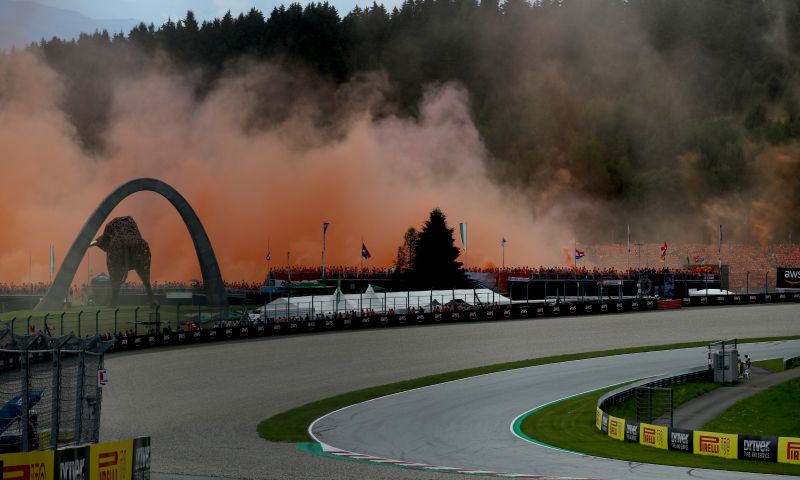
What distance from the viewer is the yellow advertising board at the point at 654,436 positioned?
31436mm

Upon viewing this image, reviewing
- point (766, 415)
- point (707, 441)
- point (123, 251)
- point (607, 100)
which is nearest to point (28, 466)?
point (707, 441)

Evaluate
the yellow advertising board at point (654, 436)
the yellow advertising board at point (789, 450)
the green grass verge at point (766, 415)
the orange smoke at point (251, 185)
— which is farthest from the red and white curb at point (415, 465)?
the orange smoke at point (251, 185)

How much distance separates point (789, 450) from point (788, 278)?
77527 mm

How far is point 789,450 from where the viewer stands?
2866 cm

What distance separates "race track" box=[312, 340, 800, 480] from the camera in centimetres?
2731

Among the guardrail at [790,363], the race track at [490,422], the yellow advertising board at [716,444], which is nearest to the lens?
the race track at [490,422]

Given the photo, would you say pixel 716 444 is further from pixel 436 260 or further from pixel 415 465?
pixel 436 260

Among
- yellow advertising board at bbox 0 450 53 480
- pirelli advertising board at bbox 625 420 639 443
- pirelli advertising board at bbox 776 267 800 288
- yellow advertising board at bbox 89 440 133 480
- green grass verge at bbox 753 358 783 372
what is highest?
pirelli advertising board at bbox 776 267 800 288

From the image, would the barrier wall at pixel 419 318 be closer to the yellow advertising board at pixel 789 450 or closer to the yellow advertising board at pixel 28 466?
the yellow advertising board at pixel 789 450

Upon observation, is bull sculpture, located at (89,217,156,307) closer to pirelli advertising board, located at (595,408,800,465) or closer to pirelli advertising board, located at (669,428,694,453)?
pirelli advertising board, located at (595,408,800,465)

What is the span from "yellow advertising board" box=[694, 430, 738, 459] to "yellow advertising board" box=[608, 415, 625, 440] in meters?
3.26

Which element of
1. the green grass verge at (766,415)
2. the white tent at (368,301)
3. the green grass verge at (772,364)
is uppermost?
the white tent at (368,301)

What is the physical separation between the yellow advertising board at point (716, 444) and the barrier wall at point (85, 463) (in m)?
18.7

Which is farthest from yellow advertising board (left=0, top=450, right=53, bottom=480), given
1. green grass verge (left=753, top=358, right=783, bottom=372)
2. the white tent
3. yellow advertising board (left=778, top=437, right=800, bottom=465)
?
the white tent
